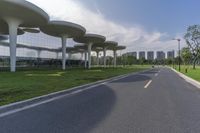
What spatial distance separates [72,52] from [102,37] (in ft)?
139

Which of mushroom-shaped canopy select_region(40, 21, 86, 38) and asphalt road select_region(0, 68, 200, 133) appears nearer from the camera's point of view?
asphalt road select_region(0, 68, 200, 133)

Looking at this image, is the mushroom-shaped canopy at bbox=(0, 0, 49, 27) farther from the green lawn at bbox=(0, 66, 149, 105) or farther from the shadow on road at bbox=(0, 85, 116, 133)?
the shadow on road at bbox=(0, 85, 116, 133)

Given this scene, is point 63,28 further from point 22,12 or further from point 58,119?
point 58,119

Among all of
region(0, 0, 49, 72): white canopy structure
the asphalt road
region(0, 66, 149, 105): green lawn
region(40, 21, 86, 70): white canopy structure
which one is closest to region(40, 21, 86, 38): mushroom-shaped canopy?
region(40, 21, 86, 70): white canopy structure

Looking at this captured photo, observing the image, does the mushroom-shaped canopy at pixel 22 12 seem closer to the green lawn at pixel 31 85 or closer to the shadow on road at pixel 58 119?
the green lawn at pixel 31 85

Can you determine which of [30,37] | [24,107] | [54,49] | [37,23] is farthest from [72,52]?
[24,107]

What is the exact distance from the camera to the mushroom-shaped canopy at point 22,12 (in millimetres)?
37125

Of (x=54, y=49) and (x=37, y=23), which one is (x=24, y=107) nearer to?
(x=37, y=23)

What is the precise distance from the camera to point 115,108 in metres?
9.55

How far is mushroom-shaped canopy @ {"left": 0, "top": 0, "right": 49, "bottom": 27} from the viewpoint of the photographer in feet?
122

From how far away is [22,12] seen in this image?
40.5 m

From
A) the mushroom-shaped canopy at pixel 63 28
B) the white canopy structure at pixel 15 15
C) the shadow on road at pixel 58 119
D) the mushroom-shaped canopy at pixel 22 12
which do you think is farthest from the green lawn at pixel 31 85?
the mushroom-shaped canopy at pixel 63 28

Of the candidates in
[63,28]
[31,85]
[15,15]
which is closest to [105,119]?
[31,85]

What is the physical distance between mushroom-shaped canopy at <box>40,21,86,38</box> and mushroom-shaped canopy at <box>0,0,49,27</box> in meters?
9.93
